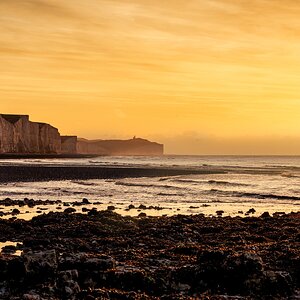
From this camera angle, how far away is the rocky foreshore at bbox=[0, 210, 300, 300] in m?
13.5

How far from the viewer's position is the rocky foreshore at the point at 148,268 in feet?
44.3

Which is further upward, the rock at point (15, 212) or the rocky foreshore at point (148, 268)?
the rocky foreshore at point (148, 268)

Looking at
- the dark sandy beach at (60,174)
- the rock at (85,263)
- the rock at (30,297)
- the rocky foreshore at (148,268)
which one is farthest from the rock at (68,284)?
the dark sandy beach at (60,174)

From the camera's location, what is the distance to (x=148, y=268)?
16.0 m

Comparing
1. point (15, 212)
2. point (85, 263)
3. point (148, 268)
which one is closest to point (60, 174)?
point (15, 212)

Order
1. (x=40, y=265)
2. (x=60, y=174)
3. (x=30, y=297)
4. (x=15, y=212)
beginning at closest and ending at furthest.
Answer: (x=30, y=297) < (x=40, y=265) < (x=15, y=212) < (x=60, y=174)

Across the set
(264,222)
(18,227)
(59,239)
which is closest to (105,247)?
(59,239)

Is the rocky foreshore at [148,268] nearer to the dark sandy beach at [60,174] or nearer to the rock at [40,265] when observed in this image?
the rock at [40,265]

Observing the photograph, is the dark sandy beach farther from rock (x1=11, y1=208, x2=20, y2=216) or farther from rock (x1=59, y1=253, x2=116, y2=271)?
rock (x1=59, y1=253, x2=116, y2=271)

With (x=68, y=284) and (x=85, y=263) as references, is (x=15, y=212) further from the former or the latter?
(x=68, y=284)

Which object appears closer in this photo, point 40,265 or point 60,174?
point 40,265

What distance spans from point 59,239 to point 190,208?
17032 millimetres

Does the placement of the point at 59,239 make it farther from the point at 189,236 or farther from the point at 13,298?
the point at 13,298

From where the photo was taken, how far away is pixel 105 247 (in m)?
20.6
